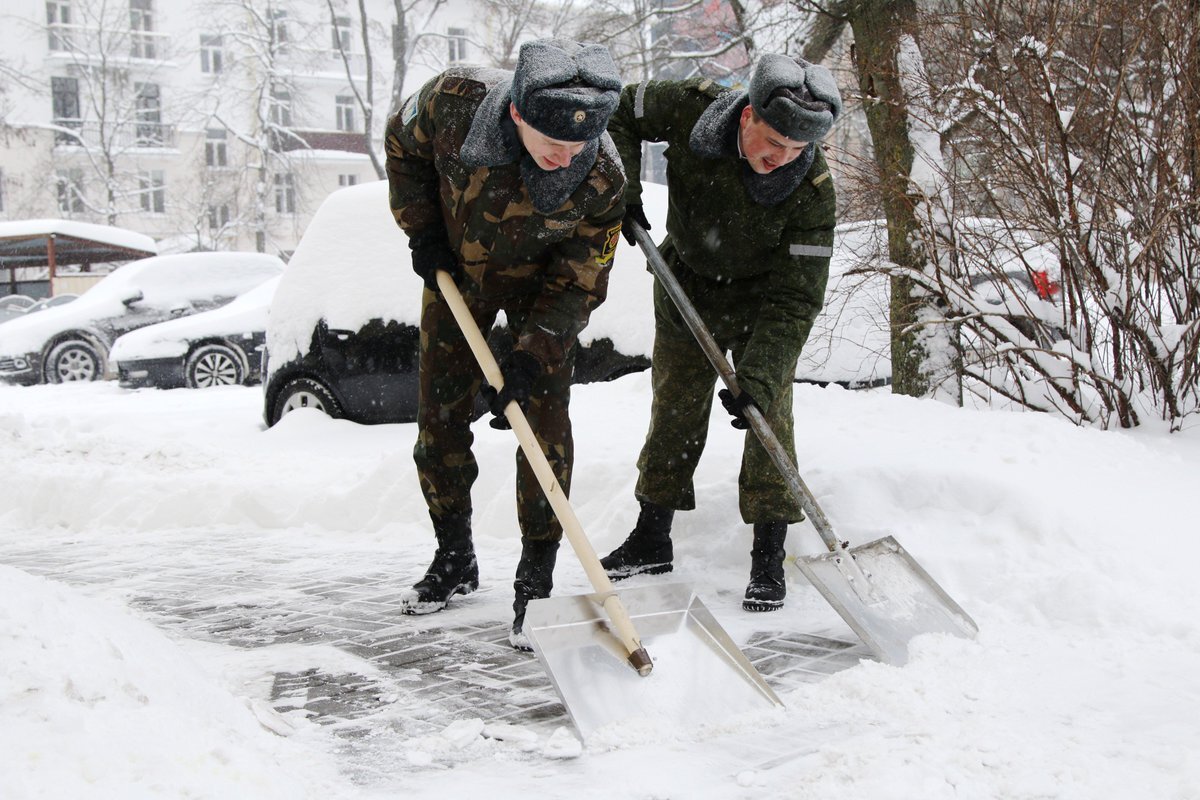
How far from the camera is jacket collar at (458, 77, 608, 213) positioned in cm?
321

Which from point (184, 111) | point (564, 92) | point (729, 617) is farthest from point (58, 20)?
point (729, 617)

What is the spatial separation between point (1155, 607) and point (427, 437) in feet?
7.71

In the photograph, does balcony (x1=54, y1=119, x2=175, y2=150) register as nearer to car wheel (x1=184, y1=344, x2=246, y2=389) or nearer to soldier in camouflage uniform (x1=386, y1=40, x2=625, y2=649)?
car wheel (x1=184, y1=344, x2=246, y2=389)

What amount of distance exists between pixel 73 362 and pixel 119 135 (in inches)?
1003

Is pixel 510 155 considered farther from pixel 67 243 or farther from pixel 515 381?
pixel 67 243

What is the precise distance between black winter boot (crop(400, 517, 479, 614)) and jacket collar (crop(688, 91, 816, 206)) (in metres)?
1.50

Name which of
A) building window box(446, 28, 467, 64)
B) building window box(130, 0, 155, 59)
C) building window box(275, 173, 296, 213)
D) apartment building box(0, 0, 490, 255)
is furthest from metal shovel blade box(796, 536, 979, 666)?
building window box(130, 0, 155, 59)

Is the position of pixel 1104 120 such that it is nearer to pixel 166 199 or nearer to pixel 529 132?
pixel 529 132

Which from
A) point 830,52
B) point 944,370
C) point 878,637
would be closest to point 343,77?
point 830,52

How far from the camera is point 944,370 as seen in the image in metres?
5.87

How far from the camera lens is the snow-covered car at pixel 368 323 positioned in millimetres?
7008

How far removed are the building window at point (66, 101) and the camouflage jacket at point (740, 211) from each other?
1452 inches

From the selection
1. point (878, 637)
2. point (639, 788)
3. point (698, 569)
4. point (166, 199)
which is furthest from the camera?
point (166, 199)

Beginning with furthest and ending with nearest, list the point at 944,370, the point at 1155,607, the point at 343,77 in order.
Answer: the point at 343,77, the point at 944,370, the point at 1155,607
